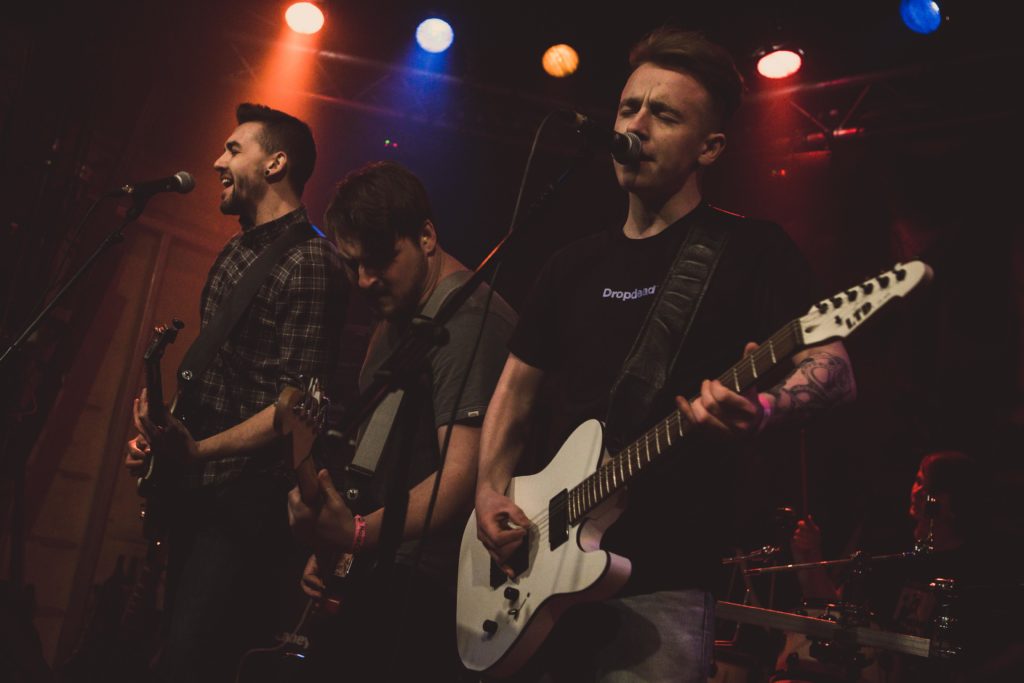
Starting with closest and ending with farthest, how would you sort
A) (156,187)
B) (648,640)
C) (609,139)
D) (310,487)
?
(648,640) < (609,139) < (310,487) < (156,187)

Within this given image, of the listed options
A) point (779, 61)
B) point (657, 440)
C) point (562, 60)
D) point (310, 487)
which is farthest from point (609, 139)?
point (562, 60)

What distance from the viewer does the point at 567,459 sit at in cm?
246

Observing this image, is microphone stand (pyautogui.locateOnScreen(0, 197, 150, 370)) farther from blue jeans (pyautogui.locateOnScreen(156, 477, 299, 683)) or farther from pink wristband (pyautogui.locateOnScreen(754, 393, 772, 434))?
pink wristband (pyautogui.locateOnScreen(754, 393, 772, 434))

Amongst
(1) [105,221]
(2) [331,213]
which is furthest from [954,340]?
(1) [105,221]

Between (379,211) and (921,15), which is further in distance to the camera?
(921,15)

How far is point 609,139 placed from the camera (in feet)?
7.98

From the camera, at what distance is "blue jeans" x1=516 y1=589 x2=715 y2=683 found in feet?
6.89

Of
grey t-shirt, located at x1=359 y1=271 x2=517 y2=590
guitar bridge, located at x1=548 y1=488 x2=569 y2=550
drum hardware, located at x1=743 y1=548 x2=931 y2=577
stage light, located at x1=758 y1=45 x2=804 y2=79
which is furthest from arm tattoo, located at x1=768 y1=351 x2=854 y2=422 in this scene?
stage light, located at x1=758 y1=45 x2=804 y2=79

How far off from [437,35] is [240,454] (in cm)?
464

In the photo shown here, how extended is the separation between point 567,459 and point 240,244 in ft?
6.73

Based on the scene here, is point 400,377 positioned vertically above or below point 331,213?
below

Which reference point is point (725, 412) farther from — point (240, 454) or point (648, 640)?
point (240, 454)

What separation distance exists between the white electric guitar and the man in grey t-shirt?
0.70ft

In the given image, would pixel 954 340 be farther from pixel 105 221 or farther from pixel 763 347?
pixel 105 221
